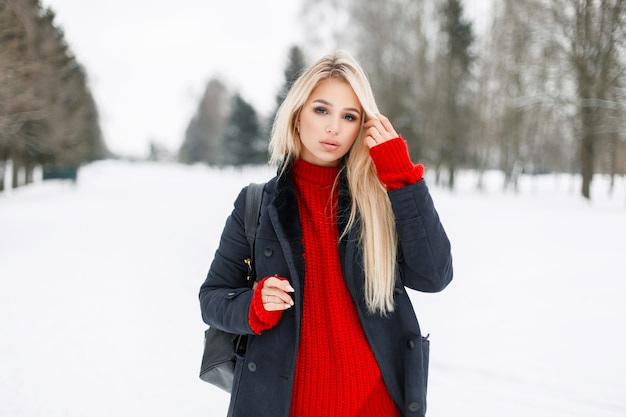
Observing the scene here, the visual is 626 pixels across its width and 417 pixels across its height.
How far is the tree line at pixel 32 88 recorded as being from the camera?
30.7 ft

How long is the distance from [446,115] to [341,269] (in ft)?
74.9

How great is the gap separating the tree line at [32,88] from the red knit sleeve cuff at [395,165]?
9.65 metres

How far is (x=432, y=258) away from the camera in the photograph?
4.66 ft

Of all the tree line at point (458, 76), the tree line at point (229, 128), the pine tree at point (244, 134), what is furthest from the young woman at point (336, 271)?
the pine tree at point (244, 134)

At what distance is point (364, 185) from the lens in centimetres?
159

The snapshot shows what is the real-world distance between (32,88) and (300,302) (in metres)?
13.8

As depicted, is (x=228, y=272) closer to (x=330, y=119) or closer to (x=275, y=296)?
(x=275, y=296)

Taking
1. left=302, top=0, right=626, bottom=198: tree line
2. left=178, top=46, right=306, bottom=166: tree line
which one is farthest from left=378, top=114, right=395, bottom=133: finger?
left=302, top=0, right=626, bottom=198: tree line

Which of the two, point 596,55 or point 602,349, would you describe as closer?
point 602,349

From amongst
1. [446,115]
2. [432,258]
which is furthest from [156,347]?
[446,115]

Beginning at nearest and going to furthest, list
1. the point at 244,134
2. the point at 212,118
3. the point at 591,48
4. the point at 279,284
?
1. the point at 279,284
2. the point at 591,48
3. the point at 244,134
4. the point at 212,118

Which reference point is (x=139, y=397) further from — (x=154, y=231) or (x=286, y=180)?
(x=154, y=231)

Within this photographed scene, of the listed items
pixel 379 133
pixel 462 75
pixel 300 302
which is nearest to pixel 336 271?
pixel 300 302

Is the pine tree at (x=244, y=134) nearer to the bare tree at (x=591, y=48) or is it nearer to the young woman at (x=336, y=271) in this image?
the bare tree at (x=591, y=48)
